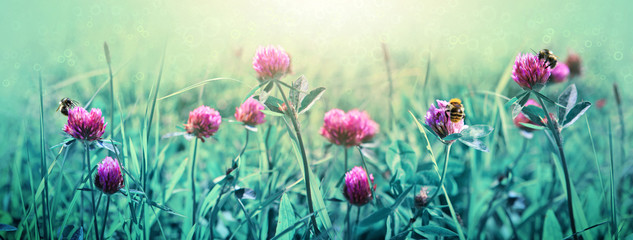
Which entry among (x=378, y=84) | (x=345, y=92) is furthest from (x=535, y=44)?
(x=345, y=92)

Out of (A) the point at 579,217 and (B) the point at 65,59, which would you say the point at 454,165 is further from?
(B) the point at 65,59

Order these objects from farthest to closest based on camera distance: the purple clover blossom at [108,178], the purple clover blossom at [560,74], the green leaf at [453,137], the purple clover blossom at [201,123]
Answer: the purple clover blossom at [560,74]
the purple clover blossom at [201,123]
the purple clover blossom at [108,178]
the green leaf at [453,137]

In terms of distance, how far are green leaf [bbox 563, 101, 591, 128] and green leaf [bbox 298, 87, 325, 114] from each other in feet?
1.50

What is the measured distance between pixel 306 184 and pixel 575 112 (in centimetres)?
51

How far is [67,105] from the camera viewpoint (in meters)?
0.97

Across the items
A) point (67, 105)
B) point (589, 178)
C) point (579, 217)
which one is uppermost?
point (67, 105)

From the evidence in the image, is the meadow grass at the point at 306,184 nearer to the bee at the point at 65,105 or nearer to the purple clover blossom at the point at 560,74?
the bee at the point at 65,105

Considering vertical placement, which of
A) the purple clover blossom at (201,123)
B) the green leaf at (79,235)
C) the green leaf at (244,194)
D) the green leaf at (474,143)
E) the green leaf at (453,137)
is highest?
the green leaf at (453,137)

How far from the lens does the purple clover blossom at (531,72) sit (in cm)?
70

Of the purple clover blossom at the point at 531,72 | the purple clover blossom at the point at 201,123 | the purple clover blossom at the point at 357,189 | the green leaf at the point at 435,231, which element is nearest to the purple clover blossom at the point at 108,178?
the purple clover blossom at the point at 201,123

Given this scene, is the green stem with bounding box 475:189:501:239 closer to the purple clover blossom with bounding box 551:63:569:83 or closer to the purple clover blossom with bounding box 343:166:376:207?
the purple clover blossom with bounding box 343:166:376:207

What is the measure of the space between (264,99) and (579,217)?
67 centimetres

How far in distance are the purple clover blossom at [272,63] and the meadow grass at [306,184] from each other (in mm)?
32

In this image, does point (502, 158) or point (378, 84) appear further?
point (378, 84)
